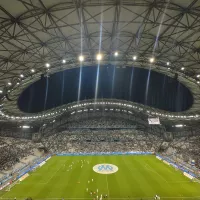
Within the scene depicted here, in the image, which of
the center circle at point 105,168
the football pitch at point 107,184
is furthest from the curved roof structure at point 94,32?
the center circle at point 105,168

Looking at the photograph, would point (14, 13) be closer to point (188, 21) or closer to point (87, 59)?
point (87, 59)

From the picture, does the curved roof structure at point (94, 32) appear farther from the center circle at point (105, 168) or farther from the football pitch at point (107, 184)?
the center circle at point (105, 168)

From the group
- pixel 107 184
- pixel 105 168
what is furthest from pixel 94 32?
pixel 105 168

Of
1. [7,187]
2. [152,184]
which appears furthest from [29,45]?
[152,184]

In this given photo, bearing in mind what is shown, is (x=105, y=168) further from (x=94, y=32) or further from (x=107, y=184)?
(x=94, y=32)

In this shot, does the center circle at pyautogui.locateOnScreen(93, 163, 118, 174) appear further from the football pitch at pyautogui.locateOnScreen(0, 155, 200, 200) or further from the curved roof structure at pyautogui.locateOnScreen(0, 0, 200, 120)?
the curved roof structure at pyautogui.locateOnScreen(0, 0, 200, 120)

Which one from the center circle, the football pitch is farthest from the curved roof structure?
the center circle
